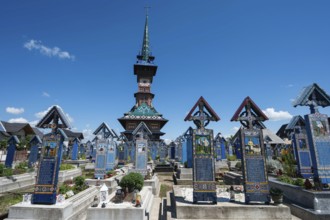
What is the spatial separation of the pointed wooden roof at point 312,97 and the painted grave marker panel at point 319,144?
0.64m

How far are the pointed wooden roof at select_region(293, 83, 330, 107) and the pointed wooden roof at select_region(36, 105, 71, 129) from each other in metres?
11.4

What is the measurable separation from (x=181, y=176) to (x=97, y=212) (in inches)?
390

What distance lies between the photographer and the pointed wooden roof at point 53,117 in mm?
8531

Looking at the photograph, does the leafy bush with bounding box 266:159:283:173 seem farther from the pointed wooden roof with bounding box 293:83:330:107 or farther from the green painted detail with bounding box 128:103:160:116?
the green painted detail with bounding box 128:103:160:116

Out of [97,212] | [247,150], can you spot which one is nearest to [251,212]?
[247,150]

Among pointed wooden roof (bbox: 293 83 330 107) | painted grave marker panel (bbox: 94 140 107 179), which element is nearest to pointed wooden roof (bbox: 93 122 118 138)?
painted grave marker panel (bbox: 94 140 107 179)

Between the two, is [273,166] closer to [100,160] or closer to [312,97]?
[312,97]

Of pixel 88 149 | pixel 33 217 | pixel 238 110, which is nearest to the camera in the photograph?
pixel 33 217

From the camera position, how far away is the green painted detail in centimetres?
4744

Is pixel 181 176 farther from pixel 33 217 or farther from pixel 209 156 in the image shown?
pixel 33 217

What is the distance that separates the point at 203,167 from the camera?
7.89 metres

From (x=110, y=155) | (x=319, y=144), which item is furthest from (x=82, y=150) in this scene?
(x=319, y=144)

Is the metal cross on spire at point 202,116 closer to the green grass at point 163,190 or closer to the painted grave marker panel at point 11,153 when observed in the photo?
the green grass at point 163,190

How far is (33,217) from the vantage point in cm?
661
